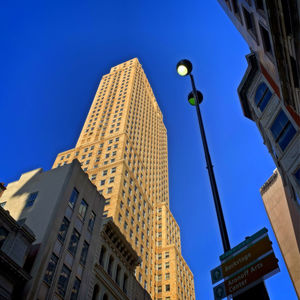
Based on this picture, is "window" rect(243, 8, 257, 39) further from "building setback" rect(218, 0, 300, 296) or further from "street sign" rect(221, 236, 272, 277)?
"street sign" rect(221, 236, 272, 277)

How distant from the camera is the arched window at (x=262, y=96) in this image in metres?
27.5

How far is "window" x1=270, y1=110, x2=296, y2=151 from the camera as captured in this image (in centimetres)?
2366

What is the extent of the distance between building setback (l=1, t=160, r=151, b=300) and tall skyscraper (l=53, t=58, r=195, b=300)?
69.2ft

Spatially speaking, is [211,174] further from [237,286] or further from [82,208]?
[82,208]

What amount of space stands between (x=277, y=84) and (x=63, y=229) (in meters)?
22.2

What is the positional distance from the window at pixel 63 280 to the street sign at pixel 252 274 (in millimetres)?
20528

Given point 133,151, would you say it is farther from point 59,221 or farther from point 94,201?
point 59,221

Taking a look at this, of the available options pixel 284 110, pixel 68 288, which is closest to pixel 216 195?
pixel 284 110

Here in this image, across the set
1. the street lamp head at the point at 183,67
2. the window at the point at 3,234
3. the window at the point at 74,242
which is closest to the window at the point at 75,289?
the window at the point at 74,242

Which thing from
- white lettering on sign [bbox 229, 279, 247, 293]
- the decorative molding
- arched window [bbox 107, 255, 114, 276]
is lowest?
white lettering on sign [bbox 229, 279, 247, 293]

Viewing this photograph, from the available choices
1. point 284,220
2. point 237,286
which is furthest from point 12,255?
point 284,220

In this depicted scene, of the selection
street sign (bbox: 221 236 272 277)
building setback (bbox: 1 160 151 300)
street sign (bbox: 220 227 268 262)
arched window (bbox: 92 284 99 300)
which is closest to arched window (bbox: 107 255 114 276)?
building setback (bbox: 1 160 151 300)

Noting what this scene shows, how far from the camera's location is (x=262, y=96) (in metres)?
28.4

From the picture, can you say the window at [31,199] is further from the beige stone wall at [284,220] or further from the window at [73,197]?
the beige stone wall at [284,220]
